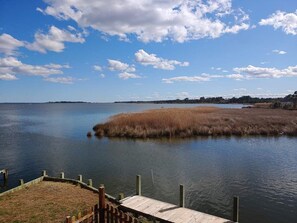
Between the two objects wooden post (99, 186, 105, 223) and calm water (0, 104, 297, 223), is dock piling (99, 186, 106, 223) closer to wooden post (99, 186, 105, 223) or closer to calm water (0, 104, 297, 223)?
wooden post (99, 186, 105, 223)

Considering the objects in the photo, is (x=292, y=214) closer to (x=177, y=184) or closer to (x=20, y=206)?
(x=177, y=184)

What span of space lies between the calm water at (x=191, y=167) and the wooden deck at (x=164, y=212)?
449 centimetres

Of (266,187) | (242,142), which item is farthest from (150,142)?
(266,187)

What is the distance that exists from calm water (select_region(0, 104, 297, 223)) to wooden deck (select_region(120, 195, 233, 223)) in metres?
4.49

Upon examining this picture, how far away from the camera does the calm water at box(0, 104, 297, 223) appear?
19.3m

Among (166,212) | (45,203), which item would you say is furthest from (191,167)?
(45,203)

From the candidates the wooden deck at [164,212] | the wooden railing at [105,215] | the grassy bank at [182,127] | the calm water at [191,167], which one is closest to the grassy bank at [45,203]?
the wooden deck at [164,212]

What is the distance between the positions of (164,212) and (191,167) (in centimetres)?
1458

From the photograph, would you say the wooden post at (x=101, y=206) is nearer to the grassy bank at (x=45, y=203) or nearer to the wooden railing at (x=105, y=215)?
the wooden railing at (x=105, y=215)

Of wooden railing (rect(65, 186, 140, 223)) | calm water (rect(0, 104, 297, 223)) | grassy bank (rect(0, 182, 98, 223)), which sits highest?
wooden railing (rect(65, 186, 140, 223))

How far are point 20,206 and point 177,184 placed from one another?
1145cm

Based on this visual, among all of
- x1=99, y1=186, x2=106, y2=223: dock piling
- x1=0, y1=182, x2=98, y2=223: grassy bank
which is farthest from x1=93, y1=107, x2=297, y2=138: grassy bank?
x1=99, y1=186, x2=106, y2=223: dock piling

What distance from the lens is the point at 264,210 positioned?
58.9 ft

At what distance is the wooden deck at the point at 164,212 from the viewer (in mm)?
12820
